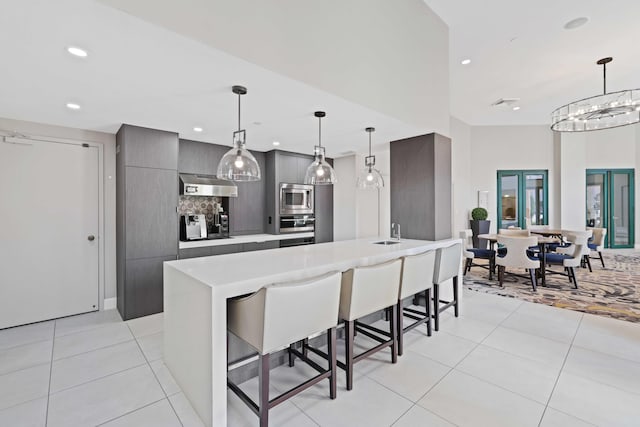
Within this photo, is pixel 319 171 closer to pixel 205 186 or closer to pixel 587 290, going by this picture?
pixel 205 186

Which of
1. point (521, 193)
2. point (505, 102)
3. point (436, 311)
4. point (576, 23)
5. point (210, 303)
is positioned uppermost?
point (505, 102)

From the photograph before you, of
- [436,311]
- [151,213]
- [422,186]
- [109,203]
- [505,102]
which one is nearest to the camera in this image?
[436,311]

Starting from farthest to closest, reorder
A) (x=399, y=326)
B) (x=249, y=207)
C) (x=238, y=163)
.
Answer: (x=249, y=207) < (x=399, y=326) < (x=238, y=163)

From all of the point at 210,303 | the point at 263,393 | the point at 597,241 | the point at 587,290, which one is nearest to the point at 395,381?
the point at 263,393

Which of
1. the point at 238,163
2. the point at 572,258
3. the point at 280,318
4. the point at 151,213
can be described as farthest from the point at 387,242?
the point at 572,258

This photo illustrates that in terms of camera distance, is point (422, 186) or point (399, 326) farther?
point (422, 186)

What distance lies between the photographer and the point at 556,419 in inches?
71.3

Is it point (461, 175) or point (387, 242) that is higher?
point (461, 175)

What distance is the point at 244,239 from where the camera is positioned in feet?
14.6

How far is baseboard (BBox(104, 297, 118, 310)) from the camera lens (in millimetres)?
3762

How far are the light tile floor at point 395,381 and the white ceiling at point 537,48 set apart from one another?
373cm

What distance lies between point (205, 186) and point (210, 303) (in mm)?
2861

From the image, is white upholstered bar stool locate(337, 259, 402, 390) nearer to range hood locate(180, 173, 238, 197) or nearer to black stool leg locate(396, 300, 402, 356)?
black stool leg locate(396, 300, 402, 356)

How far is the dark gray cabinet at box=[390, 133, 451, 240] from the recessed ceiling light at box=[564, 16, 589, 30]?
2.01m
